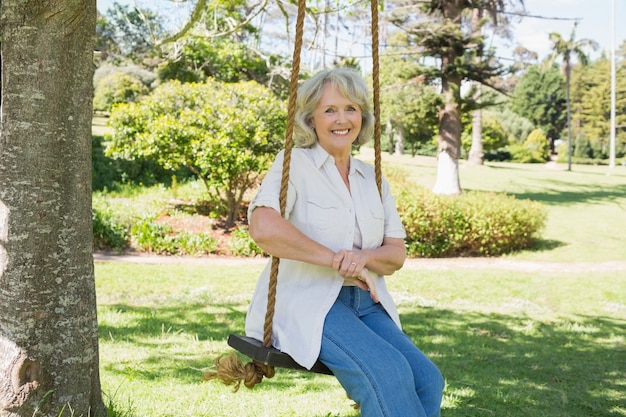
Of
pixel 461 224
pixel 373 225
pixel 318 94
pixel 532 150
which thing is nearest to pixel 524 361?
pixel 373 225

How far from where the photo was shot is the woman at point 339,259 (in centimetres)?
232

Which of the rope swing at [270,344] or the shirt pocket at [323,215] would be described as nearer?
the rope swing at [270,344]

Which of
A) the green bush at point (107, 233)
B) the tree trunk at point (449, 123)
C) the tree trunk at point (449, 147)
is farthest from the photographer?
the tree trunk at point (449, 147)

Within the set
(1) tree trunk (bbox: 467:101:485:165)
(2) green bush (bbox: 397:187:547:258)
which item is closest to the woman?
(2) green bush (bbox: 397:187:547:258)

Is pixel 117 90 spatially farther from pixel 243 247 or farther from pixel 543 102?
pixel 543 102

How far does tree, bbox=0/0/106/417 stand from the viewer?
2547 mm

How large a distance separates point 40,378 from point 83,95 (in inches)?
44.8

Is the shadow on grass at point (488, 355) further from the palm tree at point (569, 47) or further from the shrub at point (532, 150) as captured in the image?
the shrub at point (532, 150)

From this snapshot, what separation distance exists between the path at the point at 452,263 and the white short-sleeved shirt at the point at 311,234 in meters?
7.67

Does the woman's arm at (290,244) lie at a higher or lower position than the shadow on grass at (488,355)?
higher

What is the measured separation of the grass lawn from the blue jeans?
1.36 m

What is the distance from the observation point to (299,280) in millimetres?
2551

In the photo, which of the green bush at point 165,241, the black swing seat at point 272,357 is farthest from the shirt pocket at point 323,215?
the green bush at point 165,241

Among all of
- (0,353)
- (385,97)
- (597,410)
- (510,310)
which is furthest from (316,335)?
(385,97)
